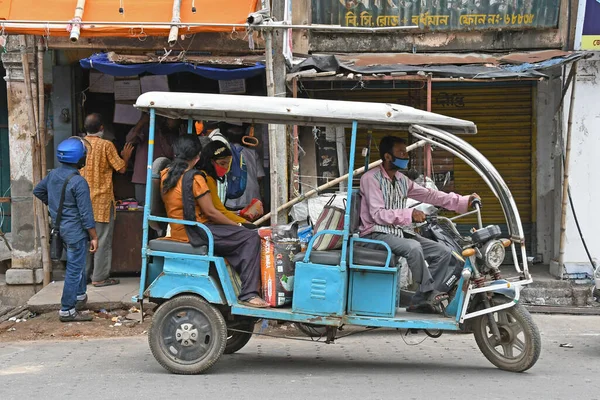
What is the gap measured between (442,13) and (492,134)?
1862 millimetres

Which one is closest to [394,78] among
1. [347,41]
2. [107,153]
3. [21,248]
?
[347,41]

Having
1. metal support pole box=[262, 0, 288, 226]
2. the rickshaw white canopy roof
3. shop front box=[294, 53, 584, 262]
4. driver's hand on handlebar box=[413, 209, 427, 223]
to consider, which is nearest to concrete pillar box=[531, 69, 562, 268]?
shop front box=[294, 53, 584, 262]

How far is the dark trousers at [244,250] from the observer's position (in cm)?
641

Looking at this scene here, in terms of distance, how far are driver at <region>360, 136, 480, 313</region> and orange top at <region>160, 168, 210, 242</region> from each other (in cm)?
132

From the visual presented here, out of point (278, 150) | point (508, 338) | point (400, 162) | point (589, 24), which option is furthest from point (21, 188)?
point (589, 24)

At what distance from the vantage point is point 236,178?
9602mm

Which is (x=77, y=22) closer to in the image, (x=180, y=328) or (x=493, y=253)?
(x=180, y=328)

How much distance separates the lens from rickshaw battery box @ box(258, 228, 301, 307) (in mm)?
6414

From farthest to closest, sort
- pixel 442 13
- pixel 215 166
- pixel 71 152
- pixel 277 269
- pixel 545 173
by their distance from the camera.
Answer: pixel 545 173
pixel 442 13
pixel 71 152
pixel 215 166
pixel 277 269

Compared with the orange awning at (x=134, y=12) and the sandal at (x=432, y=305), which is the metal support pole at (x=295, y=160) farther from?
the sandal at (x=432, y=305)

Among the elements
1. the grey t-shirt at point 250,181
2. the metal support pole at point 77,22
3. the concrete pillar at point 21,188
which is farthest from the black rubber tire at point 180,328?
Result: the concrete pillar at point 21,188

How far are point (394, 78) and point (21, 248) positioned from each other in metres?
5.07

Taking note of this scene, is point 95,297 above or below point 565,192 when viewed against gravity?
below

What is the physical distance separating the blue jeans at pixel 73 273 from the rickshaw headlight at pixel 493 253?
440 centimetres
